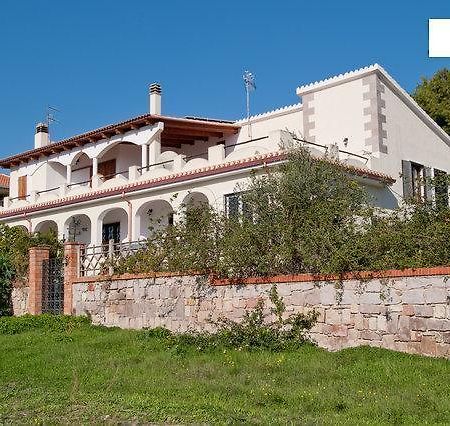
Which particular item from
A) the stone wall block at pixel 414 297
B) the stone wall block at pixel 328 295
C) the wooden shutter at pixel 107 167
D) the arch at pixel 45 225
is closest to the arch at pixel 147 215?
the arch at pixel 45 225

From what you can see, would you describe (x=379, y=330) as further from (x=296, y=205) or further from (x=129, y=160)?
(x=129, y=160)

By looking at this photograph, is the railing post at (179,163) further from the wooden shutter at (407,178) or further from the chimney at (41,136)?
the chimney at (41,136)

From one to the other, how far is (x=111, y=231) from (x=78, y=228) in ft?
4.31

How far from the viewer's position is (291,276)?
12.3m

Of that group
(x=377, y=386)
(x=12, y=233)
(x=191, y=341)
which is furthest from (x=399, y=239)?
(x=12, y=233)

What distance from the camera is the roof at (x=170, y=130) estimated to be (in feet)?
Answer: 77.9

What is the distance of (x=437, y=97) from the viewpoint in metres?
32.6

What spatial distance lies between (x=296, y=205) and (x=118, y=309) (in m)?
5.66

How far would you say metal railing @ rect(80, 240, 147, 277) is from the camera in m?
16.8

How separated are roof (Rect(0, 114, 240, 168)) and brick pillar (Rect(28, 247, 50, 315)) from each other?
671cm

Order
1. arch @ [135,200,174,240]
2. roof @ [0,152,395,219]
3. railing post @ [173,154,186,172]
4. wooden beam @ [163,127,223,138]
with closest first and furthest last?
roof @ [0,152,395,219]
railing post @ [173,154,186,172]
arch @ [135,200,174,240]
wooden beam @ [163,127,223,138]

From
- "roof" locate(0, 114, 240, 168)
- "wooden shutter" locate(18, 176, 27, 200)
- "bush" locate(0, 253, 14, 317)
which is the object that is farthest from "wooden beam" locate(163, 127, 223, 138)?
"wooden shutter" locate(18, 176, 27, 200)

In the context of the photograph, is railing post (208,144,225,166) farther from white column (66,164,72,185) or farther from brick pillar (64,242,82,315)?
white column (66,164,72,185)

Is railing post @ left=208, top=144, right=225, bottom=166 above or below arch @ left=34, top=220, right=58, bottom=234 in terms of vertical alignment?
above
